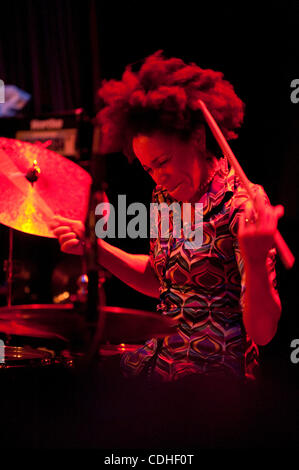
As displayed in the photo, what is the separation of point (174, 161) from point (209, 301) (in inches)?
12.7

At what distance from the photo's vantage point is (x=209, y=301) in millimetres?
1176

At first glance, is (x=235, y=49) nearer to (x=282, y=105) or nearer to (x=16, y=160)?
(x=282, y=105)

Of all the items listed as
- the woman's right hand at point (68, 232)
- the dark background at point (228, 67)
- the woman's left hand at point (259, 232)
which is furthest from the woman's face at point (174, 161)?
the dark background at point (228, 67)

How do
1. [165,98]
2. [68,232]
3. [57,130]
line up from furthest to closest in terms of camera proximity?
[57,130], [165,98], [68,232]

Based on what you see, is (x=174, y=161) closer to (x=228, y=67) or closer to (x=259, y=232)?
(x=259, y=232)

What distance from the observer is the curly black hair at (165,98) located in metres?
1.12

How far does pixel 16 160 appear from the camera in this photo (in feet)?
3.80

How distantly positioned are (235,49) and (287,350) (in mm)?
1186

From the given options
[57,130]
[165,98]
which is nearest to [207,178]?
[165,98]

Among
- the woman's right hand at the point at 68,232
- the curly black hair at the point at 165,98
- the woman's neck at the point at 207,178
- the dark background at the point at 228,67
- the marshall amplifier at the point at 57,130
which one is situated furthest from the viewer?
the marshall amplifier at the point at 57,130

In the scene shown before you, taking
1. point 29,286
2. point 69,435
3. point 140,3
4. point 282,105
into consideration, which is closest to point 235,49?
point 282,105

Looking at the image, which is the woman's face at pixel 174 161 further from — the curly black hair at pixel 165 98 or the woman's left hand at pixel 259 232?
the woman's left hand at pixel 259 232

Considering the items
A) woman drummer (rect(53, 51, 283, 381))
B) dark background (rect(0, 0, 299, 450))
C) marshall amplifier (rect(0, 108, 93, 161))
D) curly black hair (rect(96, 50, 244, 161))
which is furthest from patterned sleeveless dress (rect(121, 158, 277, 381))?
marshall amplifier (rect(0, 108, 93, 161))

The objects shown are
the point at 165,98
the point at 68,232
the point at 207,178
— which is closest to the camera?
the point at 68,232
